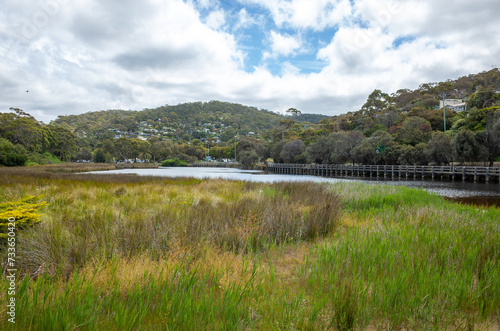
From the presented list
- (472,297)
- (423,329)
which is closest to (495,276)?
(472,297)

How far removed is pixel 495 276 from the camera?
3355 mm

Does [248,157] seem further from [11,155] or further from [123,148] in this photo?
[11,155]

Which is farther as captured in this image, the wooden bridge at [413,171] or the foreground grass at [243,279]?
the wooden bridge at [413,171]

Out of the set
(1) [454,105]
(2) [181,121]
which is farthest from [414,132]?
(2) [181,121]

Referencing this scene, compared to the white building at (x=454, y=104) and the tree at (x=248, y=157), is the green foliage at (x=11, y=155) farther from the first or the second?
the white building at (x=454, y=104)

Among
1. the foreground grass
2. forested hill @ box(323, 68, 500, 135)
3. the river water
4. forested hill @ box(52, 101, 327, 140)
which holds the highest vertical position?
forested hill @ box(52, 101, 327, 140)

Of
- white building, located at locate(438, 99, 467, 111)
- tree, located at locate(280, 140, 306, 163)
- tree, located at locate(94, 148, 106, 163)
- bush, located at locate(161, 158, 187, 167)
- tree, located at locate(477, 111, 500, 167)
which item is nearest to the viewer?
tree, located at locate(477, 111, 500, 167)

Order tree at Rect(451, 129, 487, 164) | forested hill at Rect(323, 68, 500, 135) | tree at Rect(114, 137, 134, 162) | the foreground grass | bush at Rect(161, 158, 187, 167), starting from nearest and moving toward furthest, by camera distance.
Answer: the foreground grass → tree at Rect(451, 129, 487, 164) → forested hill at Rect(323, 68, 500, 135) → tree at Rect(114, 137, 134, 162) → bush at Rect(161, 158, 187, 167)

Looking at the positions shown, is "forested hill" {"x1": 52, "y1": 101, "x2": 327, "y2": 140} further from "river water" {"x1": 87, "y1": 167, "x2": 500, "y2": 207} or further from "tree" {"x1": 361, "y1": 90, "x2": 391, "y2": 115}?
"river water" {"x1": 87, "y1": 167, "x2": 500, "y2": 207}

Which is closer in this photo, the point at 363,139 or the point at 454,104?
the point at 363,139

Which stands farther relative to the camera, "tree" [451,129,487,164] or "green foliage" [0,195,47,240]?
"tree" [451,129,487,164]

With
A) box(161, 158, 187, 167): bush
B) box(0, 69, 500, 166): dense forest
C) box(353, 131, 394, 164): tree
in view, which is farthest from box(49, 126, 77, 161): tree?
box(353, 131, 394, 164): tree

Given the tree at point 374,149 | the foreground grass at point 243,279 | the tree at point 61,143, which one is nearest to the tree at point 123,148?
the tree at point 61,143

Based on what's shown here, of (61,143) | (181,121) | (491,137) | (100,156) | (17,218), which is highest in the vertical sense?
(181,121)
